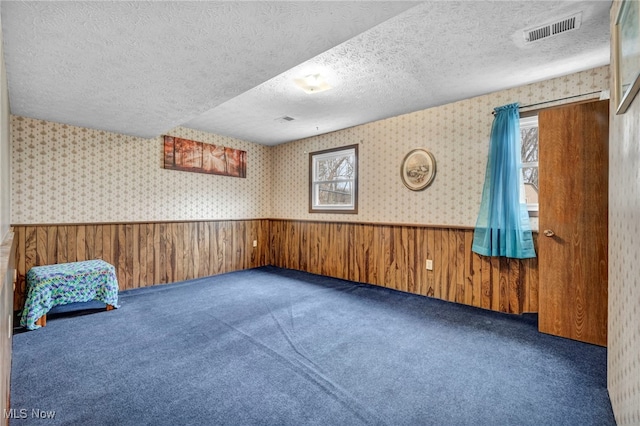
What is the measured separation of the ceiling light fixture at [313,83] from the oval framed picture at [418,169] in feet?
4.82

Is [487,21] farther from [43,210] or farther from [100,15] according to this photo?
[43,210]

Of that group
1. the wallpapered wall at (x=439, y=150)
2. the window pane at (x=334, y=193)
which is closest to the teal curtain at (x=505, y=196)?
the wallpapered wall at (x=439, y=150)

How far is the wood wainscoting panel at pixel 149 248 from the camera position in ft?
11.0

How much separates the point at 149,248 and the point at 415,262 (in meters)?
3.68

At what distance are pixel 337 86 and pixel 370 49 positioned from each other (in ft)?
2.44

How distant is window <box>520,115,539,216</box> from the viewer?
3033mm

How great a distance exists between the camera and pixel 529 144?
10.2 feet

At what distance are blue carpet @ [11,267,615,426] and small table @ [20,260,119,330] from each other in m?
0.15

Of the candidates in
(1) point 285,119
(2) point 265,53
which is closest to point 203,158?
(1) point 285,119

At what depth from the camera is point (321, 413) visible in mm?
1589

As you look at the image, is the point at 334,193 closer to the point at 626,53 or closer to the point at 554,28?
the point at 554,28

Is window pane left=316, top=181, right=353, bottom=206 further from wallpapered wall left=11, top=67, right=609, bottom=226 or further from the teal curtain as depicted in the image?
the teal curtain

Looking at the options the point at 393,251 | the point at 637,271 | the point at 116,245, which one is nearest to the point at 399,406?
the point at 637,271

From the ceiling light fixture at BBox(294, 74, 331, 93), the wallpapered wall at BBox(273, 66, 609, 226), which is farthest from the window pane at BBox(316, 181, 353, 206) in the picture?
the ceiling light fixture at BBox(294, 74, 331, 93)
